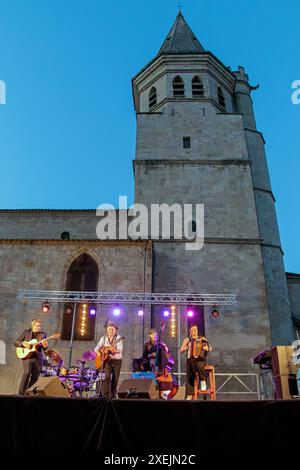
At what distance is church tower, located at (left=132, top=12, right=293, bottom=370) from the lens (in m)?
14.8

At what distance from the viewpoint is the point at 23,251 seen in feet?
48.5

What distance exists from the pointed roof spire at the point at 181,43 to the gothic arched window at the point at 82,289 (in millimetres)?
13835

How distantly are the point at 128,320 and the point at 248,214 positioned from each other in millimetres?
7310

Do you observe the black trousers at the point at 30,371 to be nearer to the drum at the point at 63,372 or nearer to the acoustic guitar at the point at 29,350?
the acoustic guitar at the point at 29,350

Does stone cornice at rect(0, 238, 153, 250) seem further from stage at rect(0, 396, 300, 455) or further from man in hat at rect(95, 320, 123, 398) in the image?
stage at rect(0, 396, 300, 455)

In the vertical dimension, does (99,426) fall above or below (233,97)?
below

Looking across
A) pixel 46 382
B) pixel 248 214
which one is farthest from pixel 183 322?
pixel 46 382

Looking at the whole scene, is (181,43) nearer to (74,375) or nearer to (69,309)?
(69,309)

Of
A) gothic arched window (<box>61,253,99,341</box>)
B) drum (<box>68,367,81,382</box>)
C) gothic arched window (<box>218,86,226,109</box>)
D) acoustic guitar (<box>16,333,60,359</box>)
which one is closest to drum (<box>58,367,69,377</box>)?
drum (<box>68,367,81,382</box>)

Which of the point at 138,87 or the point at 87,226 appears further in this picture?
the point at 138,87

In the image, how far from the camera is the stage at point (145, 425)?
4414 mm

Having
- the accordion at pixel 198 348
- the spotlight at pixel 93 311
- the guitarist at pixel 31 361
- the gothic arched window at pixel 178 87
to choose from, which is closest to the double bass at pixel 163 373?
the accordion at pixel 198 348

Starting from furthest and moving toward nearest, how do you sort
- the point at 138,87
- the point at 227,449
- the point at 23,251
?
the point at 138,87
the point at 23,251
the point at 227,449

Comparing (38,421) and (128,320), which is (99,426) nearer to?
(38,421)
